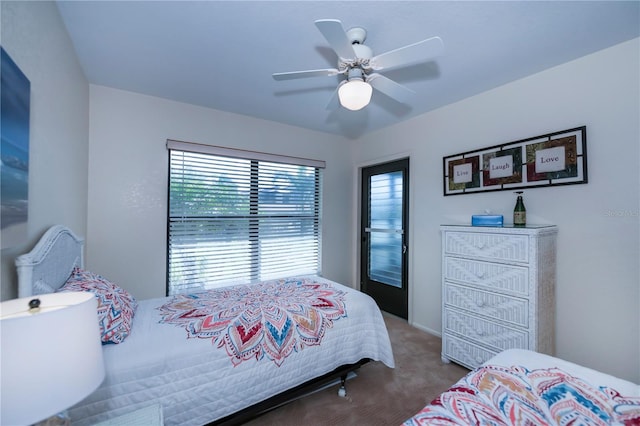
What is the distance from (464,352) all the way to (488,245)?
3.15 ft

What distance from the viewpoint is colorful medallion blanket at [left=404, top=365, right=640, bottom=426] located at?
34.8 inches

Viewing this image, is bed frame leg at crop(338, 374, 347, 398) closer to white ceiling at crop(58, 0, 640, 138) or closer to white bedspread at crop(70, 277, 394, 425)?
white bedspread at crop(70, 277, 394, 425)

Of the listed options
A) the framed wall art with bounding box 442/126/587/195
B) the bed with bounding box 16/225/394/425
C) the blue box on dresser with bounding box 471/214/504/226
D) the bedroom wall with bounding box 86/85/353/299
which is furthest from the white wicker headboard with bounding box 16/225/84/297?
the framed wall art with bounding box 442/126/587/195

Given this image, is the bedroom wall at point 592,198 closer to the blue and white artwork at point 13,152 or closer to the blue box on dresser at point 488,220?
the blue box on dresser at point 488,220

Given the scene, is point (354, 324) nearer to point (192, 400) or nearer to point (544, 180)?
point (192, 400)

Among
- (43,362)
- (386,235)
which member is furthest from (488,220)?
(43,362)

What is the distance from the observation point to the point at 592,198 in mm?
2020

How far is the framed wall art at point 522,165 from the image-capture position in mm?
2094

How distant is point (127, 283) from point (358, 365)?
233 centimetres

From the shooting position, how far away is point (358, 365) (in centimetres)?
212

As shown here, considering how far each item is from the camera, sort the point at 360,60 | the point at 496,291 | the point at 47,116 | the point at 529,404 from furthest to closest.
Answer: the point at 496,291 < the point at 360,60 < the point at 47,116 < the point at 529,404

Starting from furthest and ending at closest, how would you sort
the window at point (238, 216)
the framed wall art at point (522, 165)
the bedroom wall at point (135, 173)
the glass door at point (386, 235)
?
the glass door at point (386, 235), the window at point (238, 216), the bedroom wall at point (135, 173), the framed wall art at point (522, 165)

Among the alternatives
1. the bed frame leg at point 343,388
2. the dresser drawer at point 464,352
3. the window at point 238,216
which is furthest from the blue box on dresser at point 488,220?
the window at point 238,216

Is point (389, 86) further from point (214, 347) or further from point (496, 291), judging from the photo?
point (214, 347)
